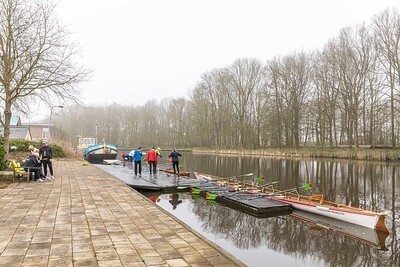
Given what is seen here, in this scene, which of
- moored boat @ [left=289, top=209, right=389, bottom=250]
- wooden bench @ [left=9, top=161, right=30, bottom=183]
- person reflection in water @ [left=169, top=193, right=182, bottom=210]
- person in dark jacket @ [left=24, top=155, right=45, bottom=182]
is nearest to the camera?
moored boat @ [left=289, top=209, right=389, bottom=250]

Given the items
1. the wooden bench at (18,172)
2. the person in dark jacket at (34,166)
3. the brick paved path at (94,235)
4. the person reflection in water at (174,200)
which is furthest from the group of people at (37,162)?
the person reflection in water at (174,200)

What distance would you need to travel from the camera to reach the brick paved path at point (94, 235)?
446 cm

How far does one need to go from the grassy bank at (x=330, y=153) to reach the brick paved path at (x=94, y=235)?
1154 inches


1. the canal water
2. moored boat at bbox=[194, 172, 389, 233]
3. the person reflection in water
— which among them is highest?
moored boat at bbox=[194, 172, 389, 233]

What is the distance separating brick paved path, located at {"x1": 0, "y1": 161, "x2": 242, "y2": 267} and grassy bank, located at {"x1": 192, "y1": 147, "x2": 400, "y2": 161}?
29.3 meters

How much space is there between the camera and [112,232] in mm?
5824

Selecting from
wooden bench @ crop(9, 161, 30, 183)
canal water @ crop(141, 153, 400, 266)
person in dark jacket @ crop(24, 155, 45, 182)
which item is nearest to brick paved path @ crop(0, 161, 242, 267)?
canal water @ crop(141, 153, 400, 266)

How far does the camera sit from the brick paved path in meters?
4.46

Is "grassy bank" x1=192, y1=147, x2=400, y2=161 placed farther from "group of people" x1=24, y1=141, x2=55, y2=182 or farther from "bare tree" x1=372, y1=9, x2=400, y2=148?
"group of people" x1=24, y1=141, x2=55, y2=182

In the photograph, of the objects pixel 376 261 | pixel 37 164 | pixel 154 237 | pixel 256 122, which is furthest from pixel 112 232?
pixel 256 122

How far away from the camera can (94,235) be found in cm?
561

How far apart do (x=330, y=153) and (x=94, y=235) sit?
36187 mm

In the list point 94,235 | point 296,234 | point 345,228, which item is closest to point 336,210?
point 345,228

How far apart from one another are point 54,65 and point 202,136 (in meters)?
52.1
